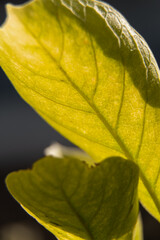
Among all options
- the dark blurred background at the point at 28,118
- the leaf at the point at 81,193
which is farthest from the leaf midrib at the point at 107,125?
the dark blurred background at the point at 28,118

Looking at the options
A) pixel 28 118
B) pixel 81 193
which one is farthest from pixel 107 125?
pixel 28 118

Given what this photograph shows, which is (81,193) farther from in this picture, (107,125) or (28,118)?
(28,118)

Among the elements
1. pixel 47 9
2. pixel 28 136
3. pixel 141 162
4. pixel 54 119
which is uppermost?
pixel 47 9

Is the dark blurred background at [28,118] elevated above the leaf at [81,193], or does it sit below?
below

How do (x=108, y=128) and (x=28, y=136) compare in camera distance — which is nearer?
(x=108, y=128)

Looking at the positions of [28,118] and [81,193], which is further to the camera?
[28,118]

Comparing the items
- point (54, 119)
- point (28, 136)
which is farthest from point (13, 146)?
point (54, 119)

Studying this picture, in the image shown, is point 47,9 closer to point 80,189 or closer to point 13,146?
point 80,189

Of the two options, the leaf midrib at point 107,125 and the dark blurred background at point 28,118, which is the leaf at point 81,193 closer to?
the leaf midrib at point 107,125
